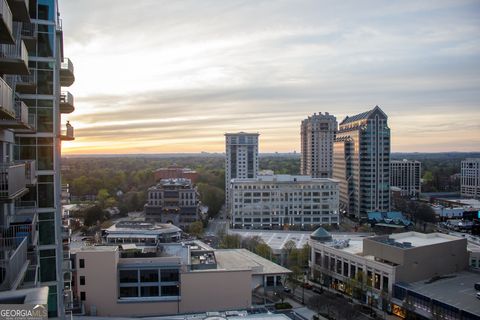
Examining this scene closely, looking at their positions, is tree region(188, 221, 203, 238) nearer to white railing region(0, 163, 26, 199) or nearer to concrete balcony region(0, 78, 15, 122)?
white railing region(0, 163, 26, 199)

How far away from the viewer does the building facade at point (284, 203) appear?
33.8 metres

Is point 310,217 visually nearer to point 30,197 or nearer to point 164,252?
point 164,252

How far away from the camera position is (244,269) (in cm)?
1425

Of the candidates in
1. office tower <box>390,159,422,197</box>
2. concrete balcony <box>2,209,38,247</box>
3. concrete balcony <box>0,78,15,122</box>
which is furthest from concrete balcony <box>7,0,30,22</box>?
office tower <box>390,159,422,197</box>

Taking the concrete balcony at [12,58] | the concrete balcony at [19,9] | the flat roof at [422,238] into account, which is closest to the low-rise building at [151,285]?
the flat roof at [422,238]

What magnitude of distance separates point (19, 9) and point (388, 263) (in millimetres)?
15809

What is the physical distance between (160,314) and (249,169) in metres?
29.5

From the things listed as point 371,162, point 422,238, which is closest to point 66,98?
point 422,238

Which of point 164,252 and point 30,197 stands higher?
point 30,197

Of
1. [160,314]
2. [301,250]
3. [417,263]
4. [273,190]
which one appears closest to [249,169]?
[273,190]

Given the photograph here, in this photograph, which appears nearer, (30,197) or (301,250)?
(30,197)

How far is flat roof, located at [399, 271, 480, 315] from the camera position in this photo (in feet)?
45.6

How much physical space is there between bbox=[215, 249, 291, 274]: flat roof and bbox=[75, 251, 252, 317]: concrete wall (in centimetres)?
65

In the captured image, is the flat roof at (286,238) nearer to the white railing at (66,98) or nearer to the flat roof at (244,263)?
the flat roof at (244,263)
